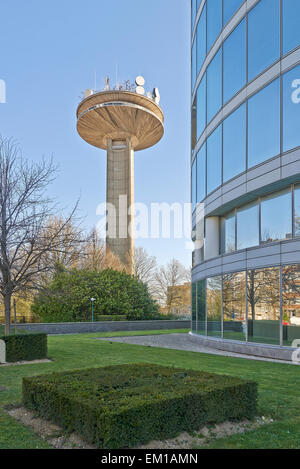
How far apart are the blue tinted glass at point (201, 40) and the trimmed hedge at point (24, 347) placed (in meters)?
17.3

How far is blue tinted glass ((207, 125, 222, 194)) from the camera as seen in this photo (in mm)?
21042

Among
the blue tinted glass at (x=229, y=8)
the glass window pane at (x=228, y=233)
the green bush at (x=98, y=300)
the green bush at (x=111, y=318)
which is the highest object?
the blue tinted glass at (x=229, y=8)

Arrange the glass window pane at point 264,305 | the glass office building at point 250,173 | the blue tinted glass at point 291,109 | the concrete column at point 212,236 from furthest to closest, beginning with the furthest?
the concrete column at point 212,236, the glass window pane at point 264,305, the glass office building at point 250,173, the blue tinted glass at point 291,109

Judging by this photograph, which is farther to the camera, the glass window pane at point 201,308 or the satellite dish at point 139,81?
the satellite dish at point 139,81

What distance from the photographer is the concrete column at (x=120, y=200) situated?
54.9m

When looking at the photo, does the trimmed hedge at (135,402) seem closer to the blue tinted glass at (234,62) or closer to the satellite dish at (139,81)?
the blue tinted glass at (234,62)

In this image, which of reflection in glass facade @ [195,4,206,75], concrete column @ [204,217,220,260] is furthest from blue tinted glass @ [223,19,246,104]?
concrete column @ [204,217,220,260]

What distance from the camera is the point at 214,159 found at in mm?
21719

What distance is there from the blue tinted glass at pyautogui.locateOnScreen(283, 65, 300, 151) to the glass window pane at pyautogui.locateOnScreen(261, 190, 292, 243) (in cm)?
194

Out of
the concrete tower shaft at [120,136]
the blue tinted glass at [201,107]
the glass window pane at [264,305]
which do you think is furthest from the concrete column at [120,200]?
the glass window pane at [264,305]

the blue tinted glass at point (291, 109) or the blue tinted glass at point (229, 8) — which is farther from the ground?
the blue tinted glass at point (229, 8)
